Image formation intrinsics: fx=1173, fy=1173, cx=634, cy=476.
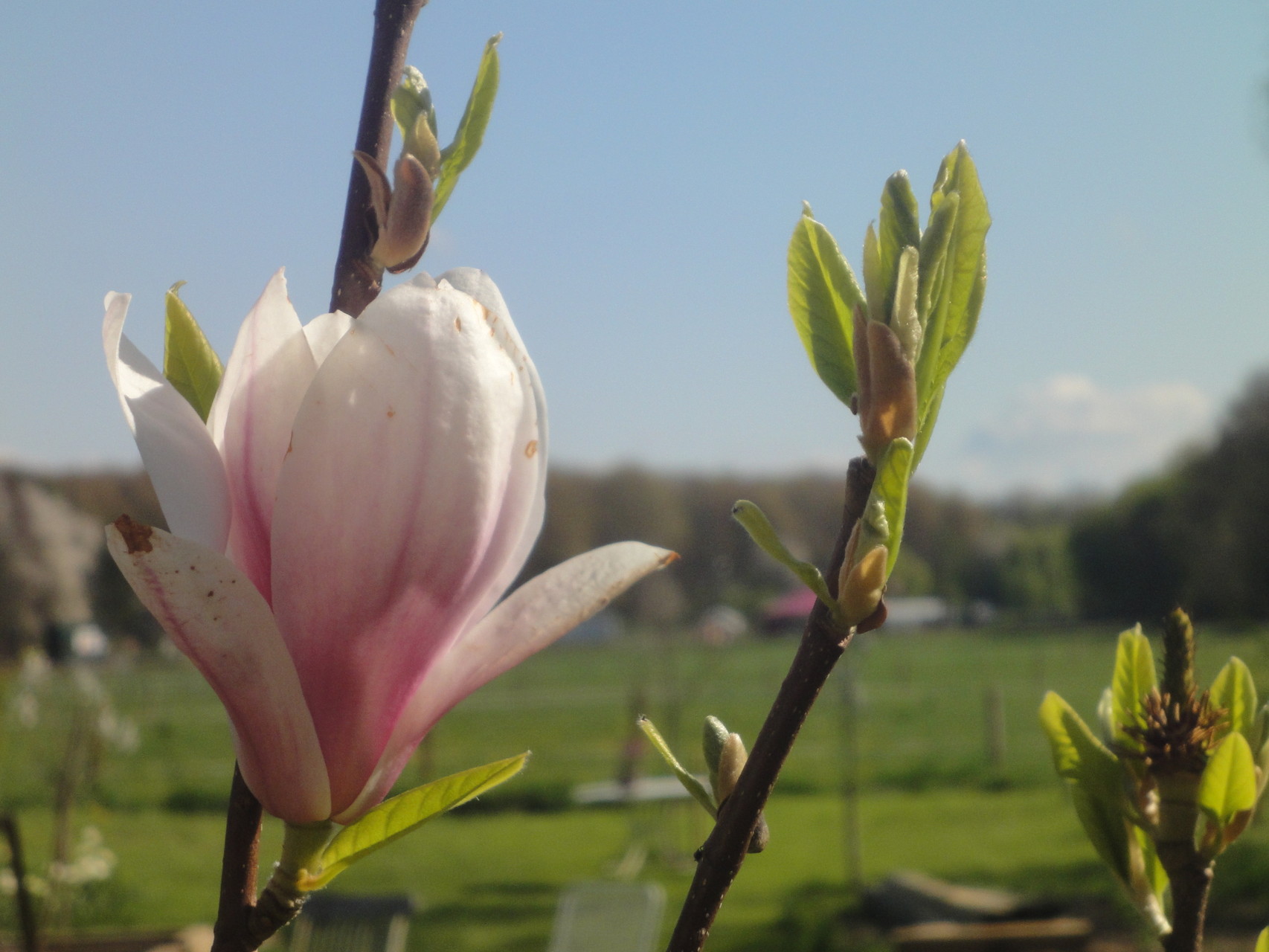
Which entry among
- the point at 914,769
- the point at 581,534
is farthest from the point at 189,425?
the point at 581,534

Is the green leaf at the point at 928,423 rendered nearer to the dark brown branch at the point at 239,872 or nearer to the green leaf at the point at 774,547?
the green leaf at the point at 774,547

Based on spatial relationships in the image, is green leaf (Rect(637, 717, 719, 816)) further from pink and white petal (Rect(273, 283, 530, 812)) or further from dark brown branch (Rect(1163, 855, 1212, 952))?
dark brown branch (Rect(1163, 855, 1212, 952))

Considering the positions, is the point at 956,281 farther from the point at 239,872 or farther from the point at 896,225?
the point at 239,872

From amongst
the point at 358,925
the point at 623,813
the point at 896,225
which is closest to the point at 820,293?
the point at 896,225

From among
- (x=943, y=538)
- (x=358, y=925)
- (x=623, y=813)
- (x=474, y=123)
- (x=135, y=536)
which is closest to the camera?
(x=135, y=536)

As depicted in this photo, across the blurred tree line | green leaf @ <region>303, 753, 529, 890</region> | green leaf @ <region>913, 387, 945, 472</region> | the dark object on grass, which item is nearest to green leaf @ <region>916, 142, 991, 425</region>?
green leaf @ <region>913, 387, 945, 472</region>

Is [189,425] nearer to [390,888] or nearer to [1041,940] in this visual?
[1041,940]

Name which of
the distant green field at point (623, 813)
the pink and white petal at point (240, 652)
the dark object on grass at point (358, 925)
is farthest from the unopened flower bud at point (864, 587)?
the distant green field at point (623, 813)
